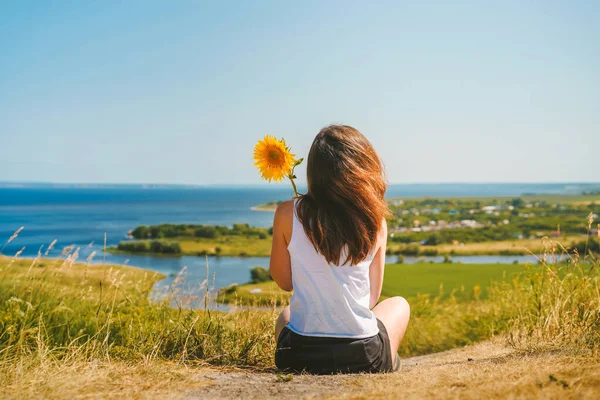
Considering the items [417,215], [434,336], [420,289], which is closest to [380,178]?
[434,336]

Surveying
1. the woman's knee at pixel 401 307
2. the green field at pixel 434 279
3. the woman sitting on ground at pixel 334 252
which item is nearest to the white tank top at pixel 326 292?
the woman sitting on ground at pixel 334 252

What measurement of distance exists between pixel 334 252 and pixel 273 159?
1000mm

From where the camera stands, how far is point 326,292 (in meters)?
2.66

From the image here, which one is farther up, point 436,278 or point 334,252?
point 334,252

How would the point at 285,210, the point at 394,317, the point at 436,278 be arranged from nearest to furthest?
1. the point at 285,210
2. the point at 394,317
3. the point at 436,278

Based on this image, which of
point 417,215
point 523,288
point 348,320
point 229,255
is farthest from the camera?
point 417,215

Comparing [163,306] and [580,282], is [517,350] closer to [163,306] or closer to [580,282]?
[580,282]

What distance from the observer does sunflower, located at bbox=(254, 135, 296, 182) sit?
10.8 ft

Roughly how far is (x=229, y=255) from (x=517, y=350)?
5694 cm

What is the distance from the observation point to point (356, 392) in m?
2.33

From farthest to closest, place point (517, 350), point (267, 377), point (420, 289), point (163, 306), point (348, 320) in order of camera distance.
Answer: point (420, 289) < point (163, 306) < point (517, 350) < point (267, 377) < point (348, 320)

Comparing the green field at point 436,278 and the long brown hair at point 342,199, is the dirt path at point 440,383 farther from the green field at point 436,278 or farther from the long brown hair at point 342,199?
the green field at point 436,278

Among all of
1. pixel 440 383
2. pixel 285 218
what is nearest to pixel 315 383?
pixel 440 383

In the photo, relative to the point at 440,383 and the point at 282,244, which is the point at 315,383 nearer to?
the point at 440,383
